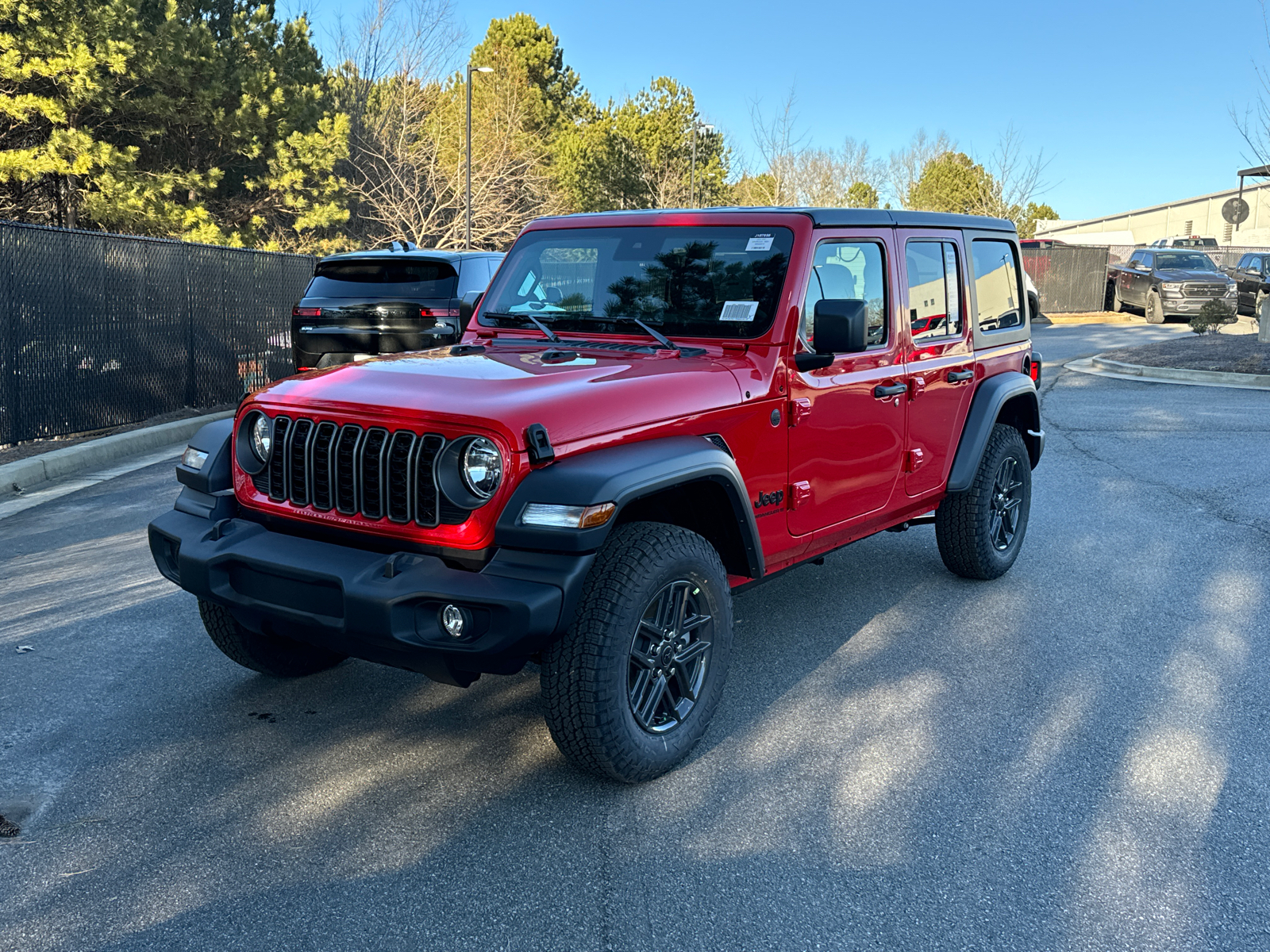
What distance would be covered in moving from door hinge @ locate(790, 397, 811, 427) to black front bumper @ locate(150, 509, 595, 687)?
124cm

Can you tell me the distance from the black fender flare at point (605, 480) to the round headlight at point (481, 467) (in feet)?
0.33

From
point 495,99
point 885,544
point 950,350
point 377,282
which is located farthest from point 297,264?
point 495,99

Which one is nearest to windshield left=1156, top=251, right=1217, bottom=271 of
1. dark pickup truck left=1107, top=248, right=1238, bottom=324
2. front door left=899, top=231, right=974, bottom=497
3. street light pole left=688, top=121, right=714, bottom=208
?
dark pickup truck left=1107, top=248, right=1238, bottom=324

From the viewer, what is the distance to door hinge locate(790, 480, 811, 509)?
431 cm

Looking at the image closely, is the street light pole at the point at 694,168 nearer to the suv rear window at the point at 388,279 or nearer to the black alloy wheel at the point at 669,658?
the suv rear window at the point at 388,279

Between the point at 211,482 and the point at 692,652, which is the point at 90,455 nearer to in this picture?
the point at 211,482

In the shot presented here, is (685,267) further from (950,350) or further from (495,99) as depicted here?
(495,99)

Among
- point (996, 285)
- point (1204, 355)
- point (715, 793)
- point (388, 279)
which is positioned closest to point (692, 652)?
point (715, 793)

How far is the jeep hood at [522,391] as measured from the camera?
11.2 feet

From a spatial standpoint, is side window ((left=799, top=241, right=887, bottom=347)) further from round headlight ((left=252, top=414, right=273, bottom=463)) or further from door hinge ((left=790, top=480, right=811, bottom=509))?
round headlight ((left=252, top=414, right=273, bottom=463))

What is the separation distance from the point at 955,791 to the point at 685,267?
2.25 meters

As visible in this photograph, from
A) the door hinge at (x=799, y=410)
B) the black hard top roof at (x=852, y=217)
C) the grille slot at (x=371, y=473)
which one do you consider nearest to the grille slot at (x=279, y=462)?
the grille slot at (x=371, y=473)

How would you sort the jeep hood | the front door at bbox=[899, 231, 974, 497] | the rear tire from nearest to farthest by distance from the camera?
the jeep hood
the rear tire
the front door at bbox=[899, 231, 974, 497]

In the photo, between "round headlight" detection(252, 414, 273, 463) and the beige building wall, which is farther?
the beige building wall
